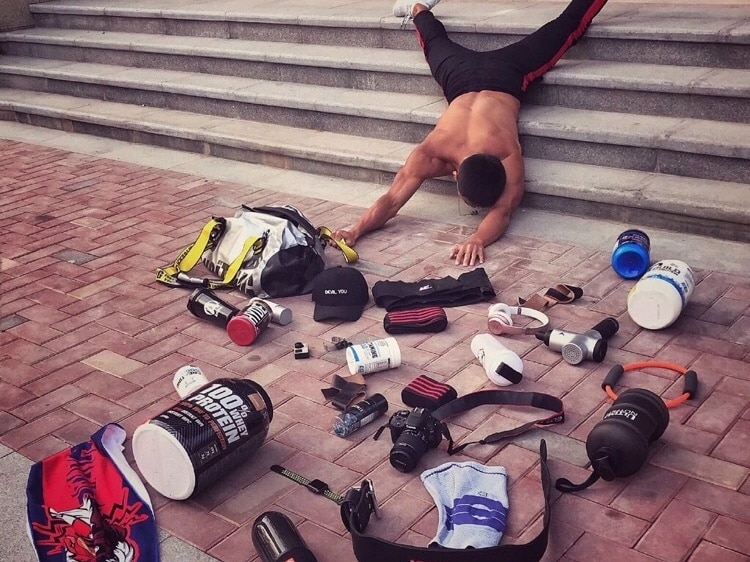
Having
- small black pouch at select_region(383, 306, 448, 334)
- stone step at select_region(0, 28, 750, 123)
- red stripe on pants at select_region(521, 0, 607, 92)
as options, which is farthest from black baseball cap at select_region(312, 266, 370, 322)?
stone step at select_region(0, 28, 750, 123)

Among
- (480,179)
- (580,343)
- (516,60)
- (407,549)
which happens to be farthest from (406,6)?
(407,549)

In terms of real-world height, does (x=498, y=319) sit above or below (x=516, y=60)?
below

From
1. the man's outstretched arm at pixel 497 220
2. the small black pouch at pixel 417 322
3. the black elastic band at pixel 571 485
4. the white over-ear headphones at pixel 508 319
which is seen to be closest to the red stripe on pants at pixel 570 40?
the man's outstretched arm at pixel 497 220

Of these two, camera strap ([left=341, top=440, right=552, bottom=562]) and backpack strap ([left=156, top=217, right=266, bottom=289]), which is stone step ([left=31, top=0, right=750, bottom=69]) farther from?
camera strap ([left=341, top=440, right=552, bottom=562])

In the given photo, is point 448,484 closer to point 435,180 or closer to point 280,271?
point 280,271

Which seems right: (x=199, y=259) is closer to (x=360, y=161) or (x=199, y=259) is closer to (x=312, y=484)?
(x=360, y=161)

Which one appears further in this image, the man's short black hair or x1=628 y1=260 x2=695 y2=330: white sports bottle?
the man's short black hair

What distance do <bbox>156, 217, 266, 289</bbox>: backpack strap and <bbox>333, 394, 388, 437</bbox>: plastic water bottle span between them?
57.1 inches

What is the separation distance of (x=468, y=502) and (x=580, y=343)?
1161 millimetres

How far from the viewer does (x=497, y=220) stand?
519cm

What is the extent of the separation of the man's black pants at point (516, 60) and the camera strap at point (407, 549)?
11.8 feet

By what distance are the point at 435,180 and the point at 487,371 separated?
252 cm

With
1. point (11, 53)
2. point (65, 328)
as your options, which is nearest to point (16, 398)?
point (65, 328)

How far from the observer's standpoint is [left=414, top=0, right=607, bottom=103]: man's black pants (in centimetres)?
586
